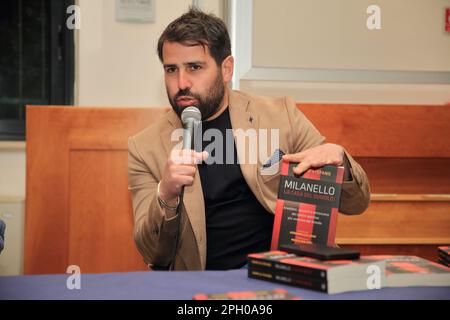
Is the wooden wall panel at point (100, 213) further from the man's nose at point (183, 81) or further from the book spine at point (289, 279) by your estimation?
the book spine at point (289, 279)

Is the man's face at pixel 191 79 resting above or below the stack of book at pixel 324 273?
above

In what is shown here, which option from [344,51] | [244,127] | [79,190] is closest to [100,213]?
[79,190]

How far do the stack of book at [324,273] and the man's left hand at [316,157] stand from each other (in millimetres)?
289

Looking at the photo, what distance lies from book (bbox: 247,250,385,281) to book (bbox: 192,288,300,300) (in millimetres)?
75

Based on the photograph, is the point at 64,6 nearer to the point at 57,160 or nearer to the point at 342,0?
the point at 57,160

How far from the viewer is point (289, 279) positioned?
1.05 meters

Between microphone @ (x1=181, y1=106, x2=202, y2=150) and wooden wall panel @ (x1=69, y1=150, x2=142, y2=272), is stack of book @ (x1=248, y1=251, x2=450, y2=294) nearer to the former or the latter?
microphone @ (x1=181, y1=106, x2=202, y2=150)

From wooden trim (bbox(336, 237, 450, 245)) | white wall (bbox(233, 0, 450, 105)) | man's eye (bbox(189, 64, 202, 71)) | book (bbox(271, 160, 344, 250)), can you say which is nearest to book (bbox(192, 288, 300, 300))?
book (bbox(271, 160, 344, 250))

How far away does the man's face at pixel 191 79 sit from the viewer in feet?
6.09

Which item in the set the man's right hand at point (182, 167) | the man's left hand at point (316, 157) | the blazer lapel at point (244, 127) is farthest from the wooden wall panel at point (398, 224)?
the man's right hand at point (182, 167)

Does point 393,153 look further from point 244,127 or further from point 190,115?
point 190,115

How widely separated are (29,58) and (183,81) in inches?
58.2

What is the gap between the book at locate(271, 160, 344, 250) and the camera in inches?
50.6

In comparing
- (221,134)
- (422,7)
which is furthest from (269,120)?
(422,7)
